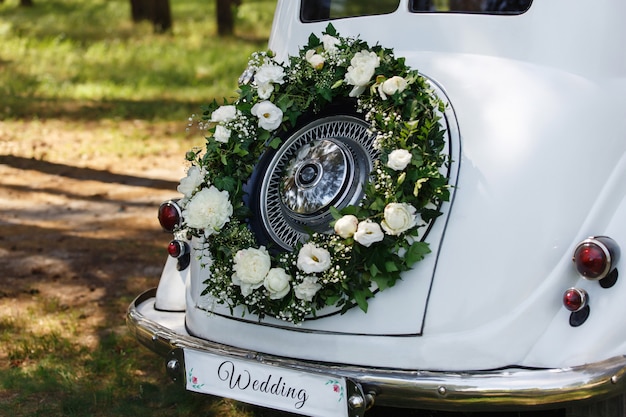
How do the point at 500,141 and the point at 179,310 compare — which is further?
the point at 179,310

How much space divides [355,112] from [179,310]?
1.19 m

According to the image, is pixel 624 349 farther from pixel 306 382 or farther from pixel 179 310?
pixel 179 310

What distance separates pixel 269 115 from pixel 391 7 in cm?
88

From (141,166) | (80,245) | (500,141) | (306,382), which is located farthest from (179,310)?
(141,166)

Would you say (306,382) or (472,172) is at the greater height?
(472,172)

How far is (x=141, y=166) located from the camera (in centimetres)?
912

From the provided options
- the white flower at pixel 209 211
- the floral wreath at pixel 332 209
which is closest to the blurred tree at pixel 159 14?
the floral wreath at pixel 332 209

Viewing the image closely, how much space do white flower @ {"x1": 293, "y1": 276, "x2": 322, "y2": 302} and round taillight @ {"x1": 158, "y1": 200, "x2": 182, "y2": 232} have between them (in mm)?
872

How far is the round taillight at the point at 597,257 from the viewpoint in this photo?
2.87m

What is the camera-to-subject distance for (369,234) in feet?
9.95

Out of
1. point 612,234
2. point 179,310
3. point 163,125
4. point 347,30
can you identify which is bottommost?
point 163,125

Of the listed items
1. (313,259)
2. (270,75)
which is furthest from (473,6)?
(313,259)

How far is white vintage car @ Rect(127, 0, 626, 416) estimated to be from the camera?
2.91 meters

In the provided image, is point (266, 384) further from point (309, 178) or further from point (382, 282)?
point (309, 178)
